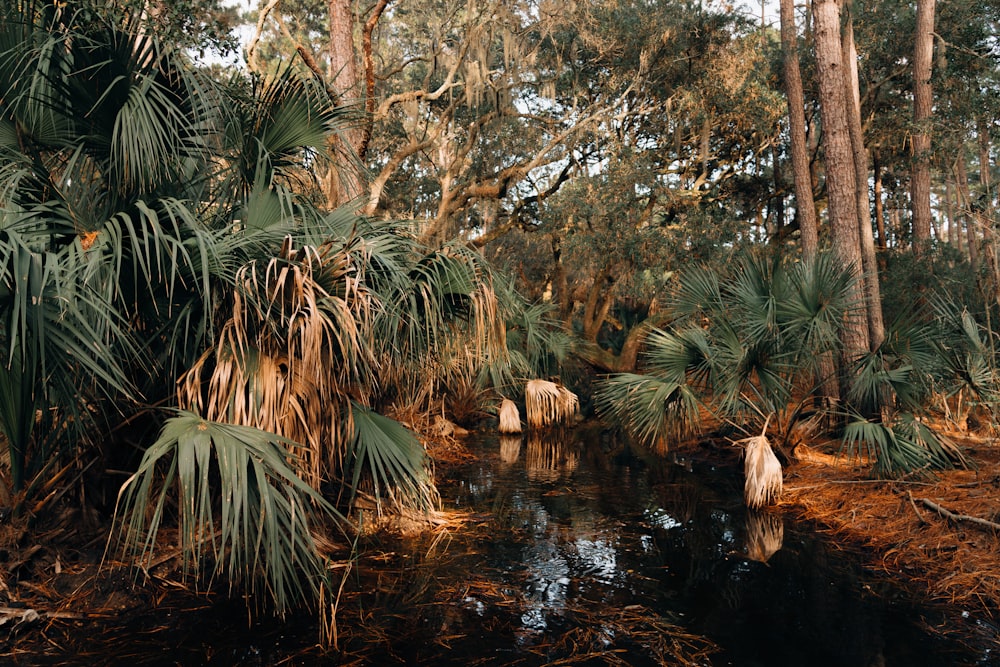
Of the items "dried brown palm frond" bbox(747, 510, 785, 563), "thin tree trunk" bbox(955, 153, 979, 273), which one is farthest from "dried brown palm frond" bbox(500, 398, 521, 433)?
"thin tree trunk" bbox(955, 153, 979, 273)

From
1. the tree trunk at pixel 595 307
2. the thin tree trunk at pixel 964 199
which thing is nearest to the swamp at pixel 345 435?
the thin tree trunk at pixel 964 199

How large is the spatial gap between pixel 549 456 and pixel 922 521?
5.43m

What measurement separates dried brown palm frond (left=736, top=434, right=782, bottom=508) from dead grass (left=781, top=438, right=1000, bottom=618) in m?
0.28

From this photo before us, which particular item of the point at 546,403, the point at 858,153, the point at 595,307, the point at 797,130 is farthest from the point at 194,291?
the point at 595,307

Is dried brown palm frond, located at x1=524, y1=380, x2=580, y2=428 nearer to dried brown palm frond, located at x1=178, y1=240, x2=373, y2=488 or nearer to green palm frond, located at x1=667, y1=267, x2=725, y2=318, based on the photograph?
green palm frond, located at x1=667, y1=267, x2=725, y2=318

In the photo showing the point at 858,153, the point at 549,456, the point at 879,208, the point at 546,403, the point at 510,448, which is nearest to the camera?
the point at 549,456

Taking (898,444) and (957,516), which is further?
(898,444)

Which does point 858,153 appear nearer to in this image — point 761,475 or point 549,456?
point 549,456

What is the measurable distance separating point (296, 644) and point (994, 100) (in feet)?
42.6

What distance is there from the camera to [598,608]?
436 centimetres

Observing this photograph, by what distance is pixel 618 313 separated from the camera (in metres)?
18.1

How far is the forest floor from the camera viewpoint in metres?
4.59

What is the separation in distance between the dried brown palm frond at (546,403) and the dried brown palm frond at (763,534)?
241 inches

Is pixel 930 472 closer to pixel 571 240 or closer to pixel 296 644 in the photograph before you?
pixel 296 644
